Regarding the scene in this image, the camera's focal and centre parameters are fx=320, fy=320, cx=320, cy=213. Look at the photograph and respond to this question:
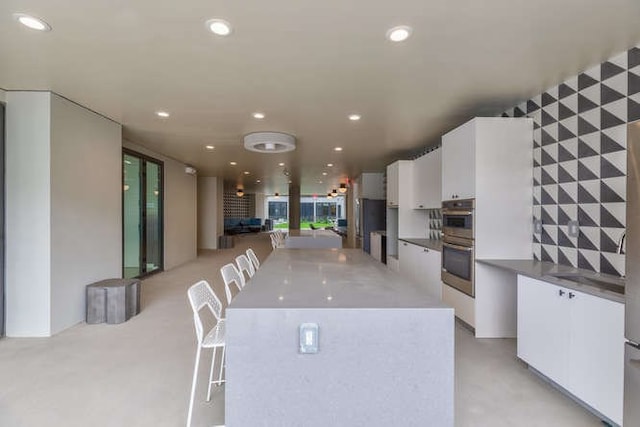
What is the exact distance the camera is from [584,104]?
2.71 m

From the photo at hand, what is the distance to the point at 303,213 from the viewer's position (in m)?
24.5

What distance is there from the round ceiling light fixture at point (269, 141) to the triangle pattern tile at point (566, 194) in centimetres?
333

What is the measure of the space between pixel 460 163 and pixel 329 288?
244 cm

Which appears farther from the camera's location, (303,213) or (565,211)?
(303,213)

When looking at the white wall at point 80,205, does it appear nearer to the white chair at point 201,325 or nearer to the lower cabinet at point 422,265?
the white chair at point 201,325

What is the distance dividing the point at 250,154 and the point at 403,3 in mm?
5076

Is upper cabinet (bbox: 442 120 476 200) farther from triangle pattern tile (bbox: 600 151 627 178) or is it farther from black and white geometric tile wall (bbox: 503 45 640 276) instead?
triangle pattern tile (bbox: 600 151 627 178)

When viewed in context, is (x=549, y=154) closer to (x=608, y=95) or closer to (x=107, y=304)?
(x=608, y=95)

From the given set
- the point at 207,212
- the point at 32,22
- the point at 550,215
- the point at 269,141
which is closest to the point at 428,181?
the point at 550,215

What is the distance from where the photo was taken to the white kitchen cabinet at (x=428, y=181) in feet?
15.5

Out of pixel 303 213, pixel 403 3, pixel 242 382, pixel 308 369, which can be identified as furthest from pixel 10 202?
pixel 303 213

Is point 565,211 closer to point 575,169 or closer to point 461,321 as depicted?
point 575,169

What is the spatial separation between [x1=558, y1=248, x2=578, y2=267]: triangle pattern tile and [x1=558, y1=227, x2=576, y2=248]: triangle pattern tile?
36 mm

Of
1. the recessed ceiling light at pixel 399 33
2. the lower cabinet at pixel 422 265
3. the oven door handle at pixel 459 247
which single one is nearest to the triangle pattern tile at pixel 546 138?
the oven door handle at pixel 459 247
